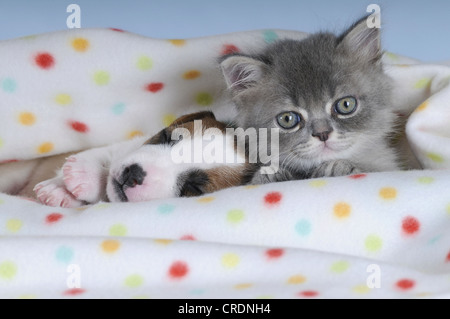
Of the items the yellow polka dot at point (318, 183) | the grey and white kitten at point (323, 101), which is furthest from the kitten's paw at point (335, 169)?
the yellow polka dot at point (318, 183)

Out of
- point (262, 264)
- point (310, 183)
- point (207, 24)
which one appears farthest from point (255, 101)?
point (207, 24)

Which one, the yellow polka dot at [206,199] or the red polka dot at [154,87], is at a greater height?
the red polka dot at [154,87]

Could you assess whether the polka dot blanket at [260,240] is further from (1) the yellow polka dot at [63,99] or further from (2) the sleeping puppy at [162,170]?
(1) the yellow polka dot at [63,99]

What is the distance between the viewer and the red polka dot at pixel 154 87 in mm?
2139

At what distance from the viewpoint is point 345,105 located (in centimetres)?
186

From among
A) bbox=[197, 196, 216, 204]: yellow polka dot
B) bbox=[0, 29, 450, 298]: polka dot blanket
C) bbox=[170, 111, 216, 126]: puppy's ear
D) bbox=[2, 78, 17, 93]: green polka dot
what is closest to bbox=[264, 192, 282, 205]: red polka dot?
bbox=[0, 29, 450, 298]: polka dot blanket

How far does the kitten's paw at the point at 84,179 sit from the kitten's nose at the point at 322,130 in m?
0.65

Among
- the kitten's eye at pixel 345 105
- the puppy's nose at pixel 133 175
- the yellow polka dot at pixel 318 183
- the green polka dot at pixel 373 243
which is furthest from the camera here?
the kitten's eye at pixel 345 105

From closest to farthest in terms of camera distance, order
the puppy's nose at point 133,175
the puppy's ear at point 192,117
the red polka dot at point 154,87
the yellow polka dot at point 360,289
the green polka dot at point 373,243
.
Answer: the yellow polka dot at point 360,289
the green polka dot at point 373,243
the puppy's nose at point 133,175
the puppy's ear at point 192,117
the red polka dot at point 154,87

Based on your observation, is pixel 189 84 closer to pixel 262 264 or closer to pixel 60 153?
pixel 60 153

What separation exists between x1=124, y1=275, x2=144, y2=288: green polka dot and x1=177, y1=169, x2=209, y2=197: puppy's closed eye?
443 mm

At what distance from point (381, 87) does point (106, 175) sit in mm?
867

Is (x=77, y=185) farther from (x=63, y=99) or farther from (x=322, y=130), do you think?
(x=322, y=130)

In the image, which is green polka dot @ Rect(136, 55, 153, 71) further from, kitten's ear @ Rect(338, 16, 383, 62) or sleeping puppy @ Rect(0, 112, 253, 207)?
kitten's ear @ Rect(338, 16, 383, 62)
